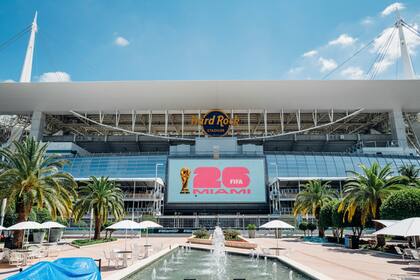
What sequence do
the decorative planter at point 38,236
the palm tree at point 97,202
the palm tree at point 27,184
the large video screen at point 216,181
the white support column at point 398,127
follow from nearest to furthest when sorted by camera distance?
the palm tree at point 27,184 < the decorative planter at point 38,236 < the palm tree at point 97,202 < the large video screen at point 216,181 < the white support column at point 398,127

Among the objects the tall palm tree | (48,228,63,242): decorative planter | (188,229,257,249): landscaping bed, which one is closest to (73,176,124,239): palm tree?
(48,228,63,242): decorative planter

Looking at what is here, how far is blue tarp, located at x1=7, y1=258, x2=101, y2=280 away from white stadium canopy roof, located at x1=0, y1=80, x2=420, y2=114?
6946 centimetres

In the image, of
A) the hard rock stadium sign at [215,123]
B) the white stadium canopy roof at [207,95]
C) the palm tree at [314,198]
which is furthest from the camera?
the white stadium canopy roof at [207,95]

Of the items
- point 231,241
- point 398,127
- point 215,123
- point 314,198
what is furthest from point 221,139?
point 231,241

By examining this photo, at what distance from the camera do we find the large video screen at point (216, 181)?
222 ft

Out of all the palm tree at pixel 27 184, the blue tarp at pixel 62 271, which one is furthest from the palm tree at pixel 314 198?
the blue tarp at pixel 62 271

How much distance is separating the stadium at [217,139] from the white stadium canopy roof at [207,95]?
0.25 meters

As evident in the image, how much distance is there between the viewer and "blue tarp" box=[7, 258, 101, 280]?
23.9ft

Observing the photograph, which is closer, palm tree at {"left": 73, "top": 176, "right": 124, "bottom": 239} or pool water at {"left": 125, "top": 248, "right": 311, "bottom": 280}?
pool water at {"left": 125, "top": 248, "right": 311, "bottom": 280}

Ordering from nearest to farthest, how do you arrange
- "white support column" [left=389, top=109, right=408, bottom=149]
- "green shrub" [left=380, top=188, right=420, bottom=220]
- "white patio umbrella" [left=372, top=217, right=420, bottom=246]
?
"white patio umbrella" [left=372, top=217, right=420, bottom=246] → "green shrub" [left=380, top=188, right=420, bottom=220] → "white support column" [left=389, top=109, right=408, bottom=149]

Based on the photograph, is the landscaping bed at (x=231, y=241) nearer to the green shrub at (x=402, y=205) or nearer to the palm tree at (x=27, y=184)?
the green shrub at (x=402, y=205)

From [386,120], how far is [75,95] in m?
82.6

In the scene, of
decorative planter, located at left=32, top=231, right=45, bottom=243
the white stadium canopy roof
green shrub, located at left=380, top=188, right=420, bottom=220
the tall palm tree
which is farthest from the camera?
the white stadium canopy roof

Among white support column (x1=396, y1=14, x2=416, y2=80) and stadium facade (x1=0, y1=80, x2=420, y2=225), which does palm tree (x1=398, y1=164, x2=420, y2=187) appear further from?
white support column (x1=396, y1=14, x2=416, y2=80)
